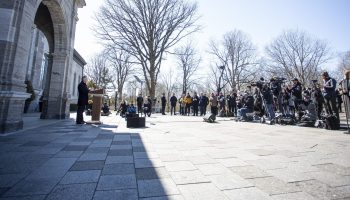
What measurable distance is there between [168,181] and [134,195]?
58cm

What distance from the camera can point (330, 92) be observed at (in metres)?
8.63

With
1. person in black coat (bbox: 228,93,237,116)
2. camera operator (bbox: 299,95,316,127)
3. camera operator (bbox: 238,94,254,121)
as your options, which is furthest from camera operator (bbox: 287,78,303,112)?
person in black coat (bbox: 228,93,237,116)

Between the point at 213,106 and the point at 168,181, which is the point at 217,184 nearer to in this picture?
the point at 168,181

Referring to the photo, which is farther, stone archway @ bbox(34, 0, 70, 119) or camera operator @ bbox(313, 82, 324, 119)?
stone archway @ bbox(34, 0, 70, 119)

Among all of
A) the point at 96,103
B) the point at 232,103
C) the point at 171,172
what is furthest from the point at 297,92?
the point at 96,103

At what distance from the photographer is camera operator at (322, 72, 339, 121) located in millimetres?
8516

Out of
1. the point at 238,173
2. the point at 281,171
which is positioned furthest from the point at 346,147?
the point at 238,173

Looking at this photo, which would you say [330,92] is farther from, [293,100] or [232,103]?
[232,103]

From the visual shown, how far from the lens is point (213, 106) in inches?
647

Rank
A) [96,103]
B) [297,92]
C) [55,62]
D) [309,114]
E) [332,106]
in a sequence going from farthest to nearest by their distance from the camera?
[55,62], [297,92], [96,103], [309,114], [332,106]

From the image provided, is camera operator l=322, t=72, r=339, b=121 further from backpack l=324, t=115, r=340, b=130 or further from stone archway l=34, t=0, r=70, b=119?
stone archway l=34, t=0, r=70, b=119

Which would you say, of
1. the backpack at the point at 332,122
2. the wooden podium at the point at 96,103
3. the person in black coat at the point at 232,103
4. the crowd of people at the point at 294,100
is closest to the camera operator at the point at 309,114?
the crowd of people at the point at 294,100

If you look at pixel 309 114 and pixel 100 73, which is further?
pixel 100 73

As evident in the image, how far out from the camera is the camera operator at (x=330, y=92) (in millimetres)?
8516
